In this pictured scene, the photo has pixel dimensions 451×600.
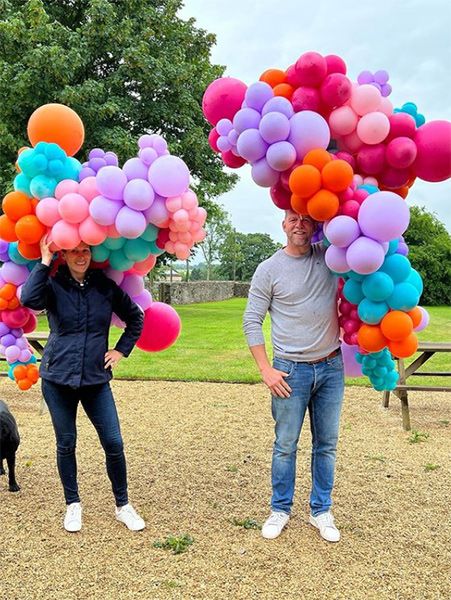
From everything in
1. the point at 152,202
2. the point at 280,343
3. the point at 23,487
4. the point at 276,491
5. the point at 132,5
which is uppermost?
the point at 132,5

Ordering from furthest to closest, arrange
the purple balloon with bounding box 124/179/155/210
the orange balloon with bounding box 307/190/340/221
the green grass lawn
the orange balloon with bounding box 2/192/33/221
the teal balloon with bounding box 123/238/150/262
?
1. the green grass lawn
2. the teal balloon with bounding box 123/238/150/262
3. the orange balloon with bounding box 2/192/33/221
4. the purple balloon with bounding box 124/179/155/210
5. the orange balloon with bounding box 307/190/340/221

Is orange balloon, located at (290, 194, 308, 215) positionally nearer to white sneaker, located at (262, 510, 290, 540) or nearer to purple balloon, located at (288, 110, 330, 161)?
purple balloon, located at (288, 110, 330, 161)

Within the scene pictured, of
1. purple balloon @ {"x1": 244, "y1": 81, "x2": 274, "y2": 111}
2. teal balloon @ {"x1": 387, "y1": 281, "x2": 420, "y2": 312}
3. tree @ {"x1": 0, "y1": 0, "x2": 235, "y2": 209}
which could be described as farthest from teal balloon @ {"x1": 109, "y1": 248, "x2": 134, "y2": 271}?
tree @ {"x1": 0, "y1": 0, "x2": 235, "y2": 209}

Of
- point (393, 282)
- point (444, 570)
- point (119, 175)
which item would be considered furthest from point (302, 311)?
point (444, 570)

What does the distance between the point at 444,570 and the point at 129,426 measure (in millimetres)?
3699

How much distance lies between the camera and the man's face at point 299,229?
3.32m

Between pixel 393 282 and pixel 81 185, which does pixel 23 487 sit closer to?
pixel 81 185

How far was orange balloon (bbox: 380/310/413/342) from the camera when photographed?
3047 millimetres

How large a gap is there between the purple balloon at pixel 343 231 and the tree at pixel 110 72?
515 inches

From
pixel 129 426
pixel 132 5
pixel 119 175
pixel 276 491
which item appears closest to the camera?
pixel 119 175

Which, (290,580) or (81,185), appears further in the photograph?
(81,185)

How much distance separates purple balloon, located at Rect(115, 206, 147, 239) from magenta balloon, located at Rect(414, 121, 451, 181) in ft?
5.34

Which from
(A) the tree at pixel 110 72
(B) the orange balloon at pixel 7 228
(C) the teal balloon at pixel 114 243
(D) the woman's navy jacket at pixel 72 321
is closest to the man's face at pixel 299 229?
(C) the teal balloon at pixel 114 243

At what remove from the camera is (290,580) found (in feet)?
10.1
